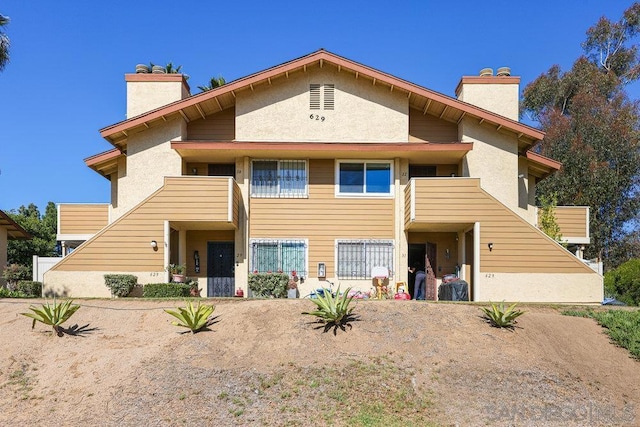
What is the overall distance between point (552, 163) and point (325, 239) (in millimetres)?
9405

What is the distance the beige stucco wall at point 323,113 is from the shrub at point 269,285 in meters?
5.12

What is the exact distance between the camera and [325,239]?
21250mm

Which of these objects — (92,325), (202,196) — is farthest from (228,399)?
(202,196)

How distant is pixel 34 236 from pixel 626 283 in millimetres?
41602

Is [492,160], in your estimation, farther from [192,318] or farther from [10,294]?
[10,294]

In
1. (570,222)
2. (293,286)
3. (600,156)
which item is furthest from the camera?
(600,156)

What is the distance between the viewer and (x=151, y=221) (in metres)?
19.7

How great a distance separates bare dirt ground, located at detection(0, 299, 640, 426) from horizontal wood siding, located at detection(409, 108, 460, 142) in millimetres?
8742

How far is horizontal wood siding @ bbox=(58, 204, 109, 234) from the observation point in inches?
869

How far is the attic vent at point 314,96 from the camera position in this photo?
853 inches

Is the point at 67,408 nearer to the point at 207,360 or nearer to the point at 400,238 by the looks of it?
the point at 207,360

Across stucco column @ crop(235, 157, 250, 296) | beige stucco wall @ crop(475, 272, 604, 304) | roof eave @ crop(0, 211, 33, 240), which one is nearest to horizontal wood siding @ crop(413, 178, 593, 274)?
beige stucco wall @ crop(475, 272, 604, 304)

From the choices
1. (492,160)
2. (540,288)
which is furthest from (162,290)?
(492,160)

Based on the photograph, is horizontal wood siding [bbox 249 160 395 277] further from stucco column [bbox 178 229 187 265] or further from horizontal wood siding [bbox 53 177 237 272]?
stucco column [bbox 178 229 187 265]
